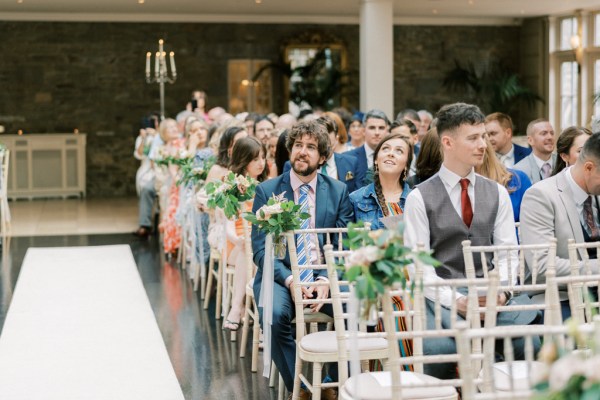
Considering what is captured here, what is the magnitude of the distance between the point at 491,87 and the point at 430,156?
13803 mm

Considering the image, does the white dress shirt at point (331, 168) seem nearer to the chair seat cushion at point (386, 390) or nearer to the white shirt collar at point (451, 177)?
the white shirt collar at point (451, 177)

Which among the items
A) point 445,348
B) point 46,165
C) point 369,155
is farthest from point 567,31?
point 445,348

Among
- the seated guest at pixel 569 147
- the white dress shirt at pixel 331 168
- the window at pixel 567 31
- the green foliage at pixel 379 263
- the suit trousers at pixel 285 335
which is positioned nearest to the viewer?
the green foliage at pixel 379 263

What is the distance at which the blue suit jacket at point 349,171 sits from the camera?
7.02 metres

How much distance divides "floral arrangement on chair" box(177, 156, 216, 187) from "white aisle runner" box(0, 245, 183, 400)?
1063mm

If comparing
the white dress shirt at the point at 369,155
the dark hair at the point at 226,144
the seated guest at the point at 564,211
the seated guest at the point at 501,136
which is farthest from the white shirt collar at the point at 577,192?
the dark hair at the point at 226,144

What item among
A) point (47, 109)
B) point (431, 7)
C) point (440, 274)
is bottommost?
point (440, 274)

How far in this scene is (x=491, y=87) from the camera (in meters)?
18.5

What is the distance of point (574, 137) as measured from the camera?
17.6 feet

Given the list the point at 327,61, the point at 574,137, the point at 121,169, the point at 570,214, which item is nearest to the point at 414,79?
the point at 327,61

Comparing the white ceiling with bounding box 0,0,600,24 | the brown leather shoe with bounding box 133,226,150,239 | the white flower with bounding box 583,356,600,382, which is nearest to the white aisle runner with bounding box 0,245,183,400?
the brown leather shoe with bounding box 133,226,150,239

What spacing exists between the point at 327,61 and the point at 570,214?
Result: 14.5 meters

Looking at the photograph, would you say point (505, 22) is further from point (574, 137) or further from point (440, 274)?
point (440, 274)

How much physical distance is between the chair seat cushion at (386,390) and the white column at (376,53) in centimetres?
1001
